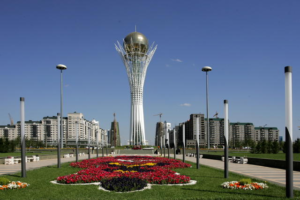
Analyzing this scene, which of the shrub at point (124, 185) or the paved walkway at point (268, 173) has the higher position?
the shrub at point (124, 185)

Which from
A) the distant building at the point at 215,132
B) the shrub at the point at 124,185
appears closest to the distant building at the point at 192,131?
the distant building at the point at 215,132

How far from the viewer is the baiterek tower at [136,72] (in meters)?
66.9

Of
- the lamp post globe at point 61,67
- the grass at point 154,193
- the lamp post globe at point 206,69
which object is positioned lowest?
the grass at point 154,193

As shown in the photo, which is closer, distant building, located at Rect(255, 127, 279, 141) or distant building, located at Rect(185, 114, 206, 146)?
distant building, located at Rect(185, 114, 206, 146)

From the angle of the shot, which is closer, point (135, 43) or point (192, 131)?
point (135, 43)

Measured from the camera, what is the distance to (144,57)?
68.6 metres

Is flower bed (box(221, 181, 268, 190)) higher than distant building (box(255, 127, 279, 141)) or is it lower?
higher

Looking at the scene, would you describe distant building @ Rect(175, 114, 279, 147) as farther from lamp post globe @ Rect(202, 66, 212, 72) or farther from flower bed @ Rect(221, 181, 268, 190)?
flower bed @ Rect(221, 181, 268, 190)

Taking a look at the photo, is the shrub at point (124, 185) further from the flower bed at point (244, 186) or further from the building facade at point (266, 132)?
the building facade at point (266, 132)

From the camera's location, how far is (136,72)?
6694 cm

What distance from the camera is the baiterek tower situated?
6694 centimetres

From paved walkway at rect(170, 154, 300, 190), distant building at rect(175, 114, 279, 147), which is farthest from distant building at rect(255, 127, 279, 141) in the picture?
paved walkway at rect(170, 154, 300, 190)

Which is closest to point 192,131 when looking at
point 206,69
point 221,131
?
point 221,131

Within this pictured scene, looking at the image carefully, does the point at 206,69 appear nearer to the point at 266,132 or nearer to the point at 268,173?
the point at 268,173
